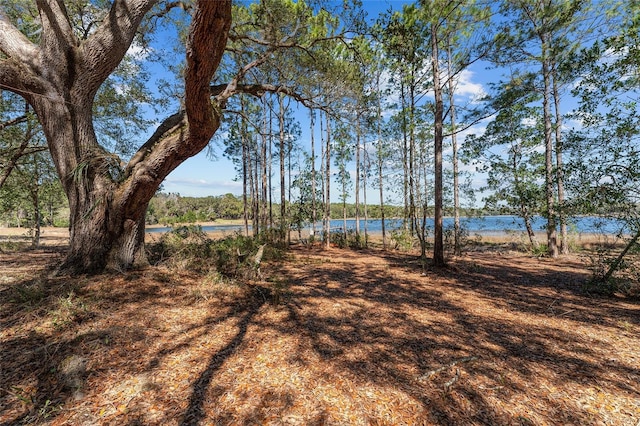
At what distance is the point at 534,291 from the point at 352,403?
5.11m

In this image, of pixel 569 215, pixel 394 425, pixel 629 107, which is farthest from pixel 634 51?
pixel 394 425

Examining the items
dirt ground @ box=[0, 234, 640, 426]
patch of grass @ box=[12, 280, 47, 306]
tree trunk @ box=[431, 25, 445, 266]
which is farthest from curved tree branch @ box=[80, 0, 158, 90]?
tree trunk @ box=[431, 25, 445, 266]

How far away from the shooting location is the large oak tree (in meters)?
3.57

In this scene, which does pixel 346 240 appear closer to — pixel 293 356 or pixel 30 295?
pixel 293 356

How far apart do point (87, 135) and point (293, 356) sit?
4.63 meters

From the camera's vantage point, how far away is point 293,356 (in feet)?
8.16

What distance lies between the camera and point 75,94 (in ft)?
12.3

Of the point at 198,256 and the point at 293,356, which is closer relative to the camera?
the point at 293,356

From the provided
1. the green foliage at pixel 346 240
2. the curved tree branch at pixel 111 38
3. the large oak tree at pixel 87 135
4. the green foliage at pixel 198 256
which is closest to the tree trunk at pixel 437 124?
the green foliage at pixel 198 256

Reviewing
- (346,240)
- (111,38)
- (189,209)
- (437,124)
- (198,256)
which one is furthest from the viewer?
(346,240)

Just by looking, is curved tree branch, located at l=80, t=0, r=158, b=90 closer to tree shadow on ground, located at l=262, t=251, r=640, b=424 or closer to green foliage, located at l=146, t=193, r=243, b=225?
green foliage, located at l=146, t=193, r=243, b=225

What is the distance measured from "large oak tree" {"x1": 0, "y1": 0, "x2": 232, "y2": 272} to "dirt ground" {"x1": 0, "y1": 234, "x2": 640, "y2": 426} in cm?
72

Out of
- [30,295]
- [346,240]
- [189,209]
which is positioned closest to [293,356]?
[30,295]

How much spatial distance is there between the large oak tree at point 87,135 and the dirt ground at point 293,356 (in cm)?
72
